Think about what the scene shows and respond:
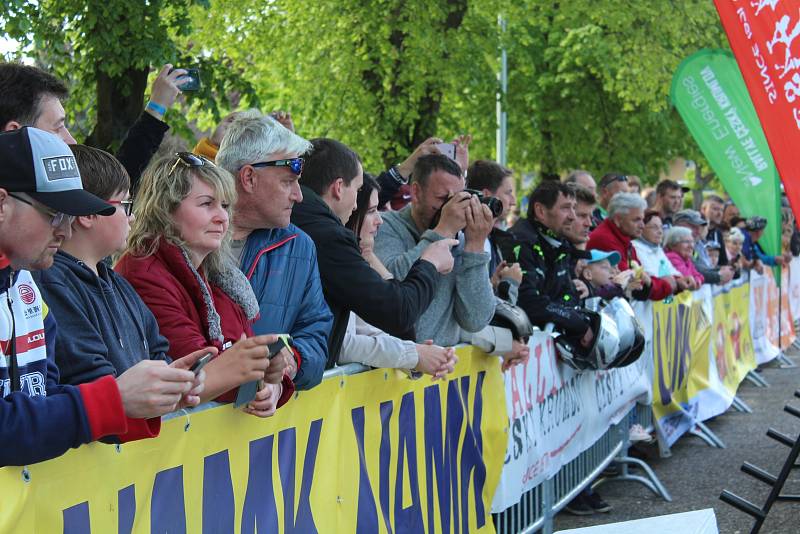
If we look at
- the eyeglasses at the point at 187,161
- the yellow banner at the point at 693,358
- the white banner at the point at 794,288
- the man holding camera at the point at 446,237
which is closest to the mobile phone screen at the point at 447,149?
the man holding camera at the point at 446,237

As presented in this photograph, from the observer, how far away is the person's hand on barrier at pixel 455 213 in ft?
16.0

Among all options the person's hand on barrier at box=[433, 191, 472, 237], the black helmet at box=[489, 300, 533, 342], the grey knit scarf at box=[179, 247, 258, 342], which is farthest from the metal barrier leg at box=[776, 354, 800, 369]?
the grey knit scarf at box=[179, 247, 258, 342]

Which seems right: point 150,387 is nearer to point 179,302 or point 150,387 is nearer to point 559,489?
point 179,302

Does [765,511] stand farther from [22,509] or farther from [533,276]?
[22,509]

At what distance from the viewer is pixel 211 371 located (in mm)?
3004

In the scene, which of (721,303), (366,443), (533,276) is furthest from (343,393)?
(721,303)

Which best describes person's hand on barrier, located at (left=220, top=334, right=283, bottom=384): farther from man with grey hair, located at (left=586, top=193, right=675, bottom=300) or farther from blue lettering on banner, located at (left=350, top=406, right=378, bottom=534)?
man with grey hair, located at (left=586, top=193, right=675, bottom=300)

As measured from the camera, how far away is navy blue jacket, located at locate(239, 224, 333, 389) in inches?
150

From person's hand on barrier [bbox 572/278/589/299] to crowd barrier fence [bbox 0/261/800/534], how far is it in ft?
1.69

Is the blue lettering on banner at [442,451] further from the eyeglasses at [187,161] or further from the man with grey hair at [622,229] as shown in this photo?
the man with grey hair at [622,229]

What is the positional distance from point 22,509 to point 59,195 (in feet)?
2.19

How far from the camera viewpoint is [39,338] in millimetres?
2498

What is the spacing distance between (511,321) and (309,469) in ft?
7.02

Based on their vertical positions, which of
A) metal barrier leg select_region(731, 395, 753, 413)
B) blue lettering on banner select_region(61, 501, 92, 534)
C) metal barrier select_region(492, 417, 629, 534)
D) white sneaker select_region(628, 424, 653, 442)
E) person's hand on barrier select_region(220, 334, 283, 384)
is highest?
person's hand on barrier select_region(220, 334, 283, 384)
